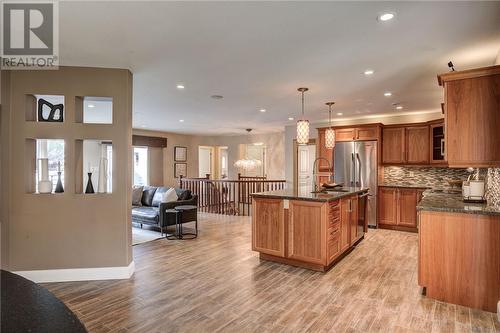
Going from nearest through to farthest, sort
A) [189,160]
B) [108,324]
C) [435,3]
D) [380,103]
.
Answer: [435,3] < [108,324] < [380,103] < [189,160]

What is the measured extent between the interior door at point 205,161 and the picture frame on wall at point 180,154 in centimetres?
99

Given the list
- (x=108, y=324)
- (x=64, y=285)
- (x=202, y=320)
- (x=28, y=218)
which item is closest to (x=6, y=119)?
(x=28, y=218)

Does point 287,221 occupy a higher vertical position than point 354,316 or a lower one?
higher

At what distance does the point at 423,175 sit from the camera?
6.32 meters

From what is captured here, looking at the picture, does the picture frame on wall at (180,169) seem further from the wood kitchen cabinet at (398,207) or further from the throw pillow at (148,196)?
the wood kitchen cabinet at (398,207)

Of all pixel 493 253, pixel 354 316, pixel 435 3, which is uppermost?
pixel 435 3

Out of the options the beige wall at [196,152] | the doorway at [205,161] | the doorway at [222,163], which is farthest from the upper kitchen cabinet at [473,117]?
the doorway at [205,161]

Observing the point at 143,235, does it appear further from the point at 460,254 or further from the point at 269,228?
the point at 460,254

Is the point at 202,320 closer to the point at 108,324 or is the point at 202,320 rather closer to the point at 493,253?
the point at 108,324

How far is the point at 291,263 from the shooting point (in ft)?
12.8

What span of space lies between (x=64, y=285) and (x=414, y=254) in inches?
191

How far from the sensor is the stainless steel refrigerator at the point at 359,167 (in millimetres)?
6254

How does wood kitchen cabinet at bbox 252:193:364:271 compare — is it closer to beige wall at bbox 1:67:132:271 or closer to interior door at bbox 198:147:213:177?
beige wall at bbox 1:67:132:271

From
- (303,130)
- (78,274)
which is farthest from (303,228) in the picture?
(78,274)
